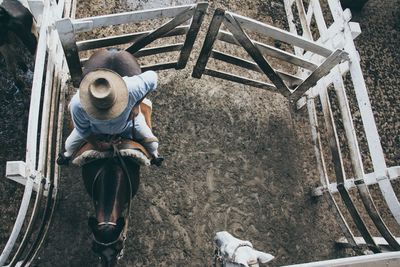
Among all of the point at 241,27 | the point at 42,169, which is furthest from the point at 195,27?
the point at 42,169

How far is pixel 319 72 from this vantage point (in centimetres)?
457

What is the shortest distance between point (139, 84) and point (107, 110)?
507 millimetres

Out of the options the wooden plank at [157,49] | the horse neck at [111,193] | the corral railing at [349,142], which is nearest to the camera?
the horse neck at [111,193]

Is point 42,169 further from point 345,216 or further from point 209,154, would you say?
point 345,216

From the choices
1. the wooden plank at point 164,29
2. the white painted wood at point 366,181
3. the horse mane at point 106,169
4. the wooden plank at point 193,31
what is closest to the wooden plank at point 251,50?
the wooden plank at point 193,31

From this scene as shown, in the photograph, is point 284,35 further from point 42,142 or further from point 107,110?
point 42,142

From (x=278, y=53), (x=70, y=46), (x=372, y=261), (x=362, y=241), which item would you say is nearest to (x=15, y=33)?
(x=70, y=46)

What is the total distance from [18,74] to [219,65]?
2225 millimetres

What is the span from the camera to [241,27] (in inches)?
172

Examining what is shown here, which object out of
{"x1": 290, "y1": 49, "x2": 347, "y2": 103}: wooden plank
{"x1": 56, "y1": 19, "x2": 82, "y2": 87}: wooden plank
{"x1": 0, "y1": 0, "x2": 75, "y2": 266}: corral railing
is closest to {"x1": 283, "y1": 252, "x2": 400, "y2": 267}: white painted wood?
{"x1": 290, "y1": 49, "x2": 347, "y2": 103}: wooden plank

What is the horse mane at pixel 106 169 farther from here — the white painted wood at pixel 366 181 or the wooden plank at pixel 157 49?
the white painted wood at pixel 366 181

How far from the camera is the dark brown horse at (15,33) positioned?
14.6ft

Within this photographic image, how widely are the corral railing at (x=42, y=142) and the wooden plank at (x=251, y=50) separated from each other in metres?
1.57

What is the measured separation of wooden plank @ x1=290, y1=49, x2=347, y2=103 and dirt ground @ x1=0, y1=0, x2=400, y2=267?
0.56 metres
